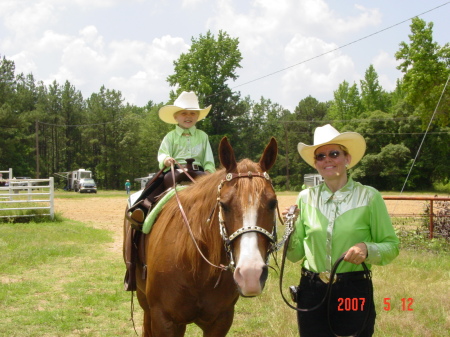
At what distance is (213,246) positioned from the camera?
9.19 ft

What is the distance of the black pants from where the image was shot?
105 inches

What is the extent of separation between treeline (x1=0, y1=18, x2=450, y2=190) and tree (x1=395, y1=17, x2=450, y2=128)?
1845cm

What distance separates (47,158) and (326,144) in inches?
2709

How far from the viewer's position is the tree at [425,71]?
17.3 meters

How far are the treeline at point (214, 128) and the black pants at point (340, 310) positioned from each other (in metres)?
36.9

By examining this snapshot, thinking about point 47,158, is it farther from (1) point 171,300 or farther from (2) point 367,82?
(1) point 171,300

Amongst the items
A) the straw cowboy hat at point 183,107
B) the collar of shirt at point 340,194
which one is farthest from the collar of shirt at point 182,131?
the collar of shirt at point 340,194

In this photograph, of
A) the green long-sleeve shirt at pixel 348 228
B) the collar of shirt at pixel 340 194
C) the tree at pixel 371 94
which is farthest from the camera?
the tree at pixel 371 94

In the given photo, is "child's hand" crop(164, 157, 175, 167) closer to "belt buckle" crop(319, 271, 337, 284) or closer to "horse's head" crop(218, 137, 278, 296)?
"horse's head" crop(218, 137, 278, 296)

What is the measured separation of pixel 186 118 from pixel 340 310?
8.07ft

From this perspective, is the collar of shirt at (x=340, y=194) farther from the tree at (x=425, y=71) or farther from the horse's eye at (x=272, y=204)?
the tree at (x=425, y=71)

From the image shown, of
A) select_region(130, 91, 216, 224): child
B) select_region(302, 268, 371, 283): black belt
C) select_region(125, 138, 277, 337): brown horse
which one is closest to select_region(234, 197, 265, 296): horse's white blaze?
select_region(125, 138, 277, 337): brown horse

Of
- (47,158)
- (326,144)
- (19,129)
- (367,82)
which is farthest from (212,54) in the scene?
(326,144)

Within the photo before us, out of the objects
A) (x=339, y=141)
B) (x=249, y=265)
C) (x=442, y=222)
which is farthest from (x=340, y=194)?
(x=442, y=222)
